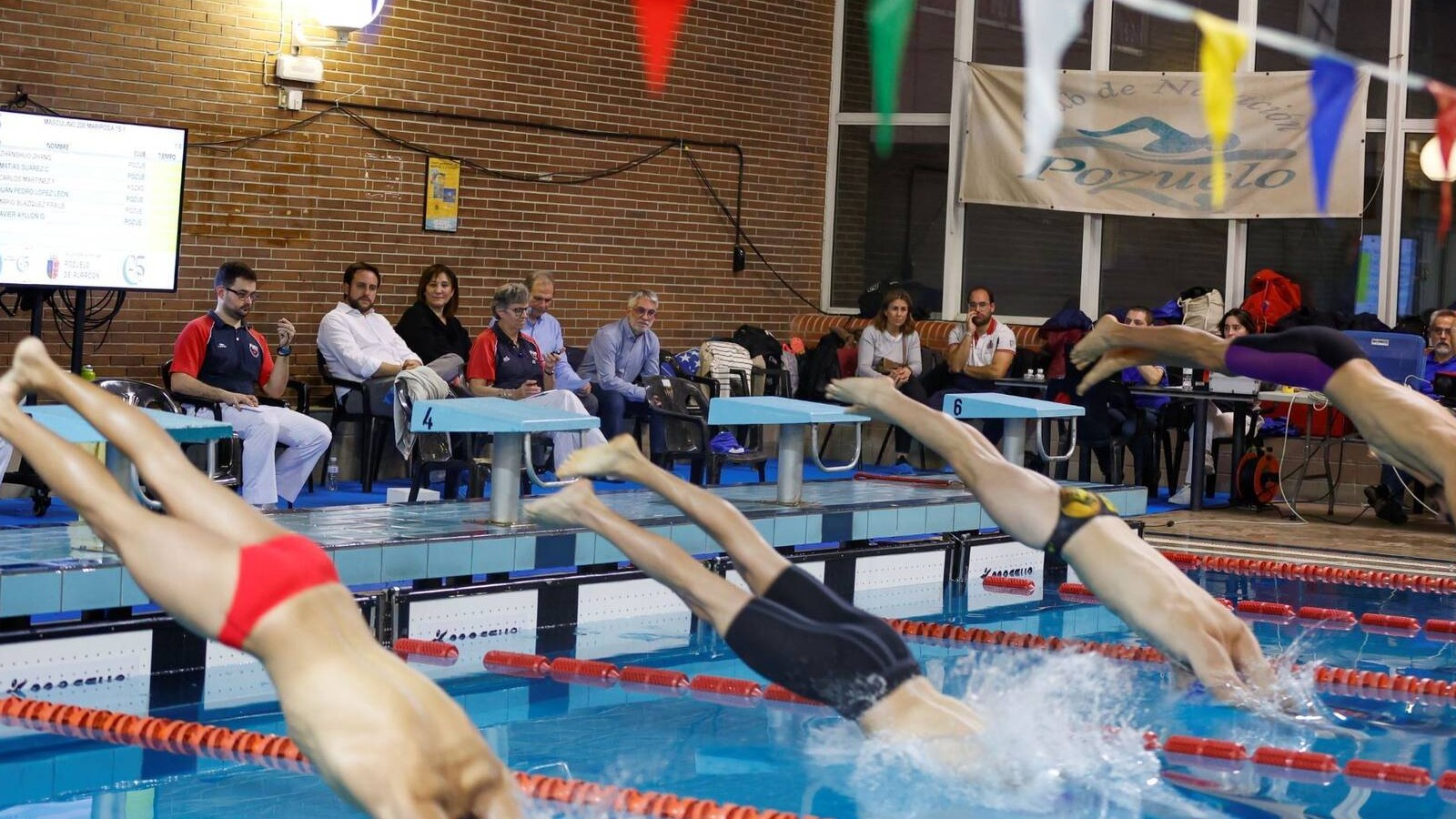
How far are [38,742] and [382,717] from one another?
2.26 m

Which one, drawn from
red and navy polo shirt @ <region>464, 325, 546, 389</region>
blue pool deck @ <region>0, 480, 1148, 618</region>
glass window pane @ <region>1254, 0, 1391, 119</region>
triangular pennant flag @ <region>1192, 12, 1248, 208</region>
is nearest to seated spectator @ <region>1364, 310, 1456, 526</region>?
blue pool deck @ <region>0, 480, 1148, 618</region>

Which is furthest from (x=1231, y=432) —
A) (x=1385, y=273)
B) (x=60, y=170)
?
(x=60, y=170)

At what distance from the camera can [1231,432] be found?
35.7 ft

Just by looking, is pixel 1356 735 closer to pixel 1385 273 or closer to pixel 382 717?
pixel 382 717

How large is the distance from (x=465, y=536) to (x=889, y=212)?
8042mm

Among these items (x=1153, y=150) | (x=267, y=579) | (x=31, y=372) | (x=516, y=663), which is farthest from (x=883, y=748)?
(x=1153, y=150)

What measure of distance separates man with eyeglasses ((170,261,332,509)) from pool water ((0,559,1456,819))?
201cm

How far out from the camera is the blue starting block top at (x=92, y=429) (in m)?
5.07

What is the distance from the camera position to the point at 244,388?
789 cm

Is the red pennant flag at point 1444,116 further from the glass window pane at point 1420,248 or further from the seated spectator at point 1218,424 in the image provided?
the seated spectator at point 1218,424

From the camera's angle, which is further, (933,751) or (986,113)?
(986,113)

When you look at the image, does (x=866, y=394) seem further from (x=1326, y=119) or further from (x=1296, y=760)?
(x=1326, y=119)

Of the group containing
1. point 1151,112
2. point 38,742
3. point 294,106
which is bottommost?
point 38,742

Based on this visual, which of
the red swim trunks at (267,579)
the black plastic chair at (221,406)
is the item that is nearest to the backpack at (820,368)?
the black plastic chair at (221,406)
